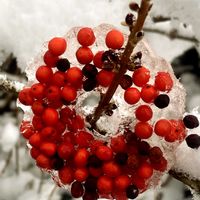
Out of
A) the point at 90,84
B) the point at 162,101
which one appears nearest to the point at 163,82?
the point at 162,101

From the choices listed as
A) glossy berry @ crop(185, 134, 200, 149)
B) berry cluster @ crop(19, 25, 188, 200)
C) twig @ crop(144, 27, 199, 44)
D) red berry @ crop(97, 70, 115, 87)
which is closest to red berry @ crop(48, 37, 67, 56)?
berry cluster @ crop(19, 25, 188, 200)

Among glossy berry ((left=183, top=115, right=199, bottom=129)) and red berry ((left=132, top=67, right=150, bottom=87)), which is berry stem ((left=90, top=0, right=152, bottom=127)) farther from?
glossy berry ((left=183, top=115, right=199, bottom=129))

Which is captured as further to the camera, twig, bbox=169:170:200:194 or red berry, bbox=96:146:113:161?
twig, bbox=169:170:200:194

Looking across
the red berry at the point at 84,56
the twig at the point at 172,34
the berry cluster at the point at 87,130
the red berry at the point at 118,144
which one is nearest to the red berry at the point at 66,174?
the berry cluster at the point at 87,130

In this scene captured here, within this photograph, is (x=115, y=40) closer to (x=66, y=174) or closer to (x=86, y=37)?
(x=86, y=37)

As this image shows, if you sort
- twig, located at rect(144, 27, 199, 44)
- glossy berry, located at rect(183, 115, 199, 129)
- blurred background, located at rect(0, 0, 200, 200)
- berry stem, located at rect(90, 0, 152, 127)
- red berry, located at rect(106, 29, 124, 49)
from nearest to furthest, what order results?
berry stem, located at rect(90, 0, 152, 127) → red berry, located at rect(106, 29, 124, 49) → glossy berry, located at rect(183, 115, 199, 129) → blurred background, located at rect(0, 0, 200, 200) → twig, located at rect(144, 27, 199, 44)

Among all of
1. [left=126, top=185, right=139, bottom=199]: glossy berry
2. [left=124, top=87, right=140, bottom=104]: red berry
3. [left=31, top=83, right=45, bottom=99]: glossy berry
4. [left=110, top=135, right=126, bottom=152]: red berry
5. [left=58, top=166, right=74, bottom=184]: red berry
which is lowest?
[left=58, top=166, right=74, bottom=184]: red berry
